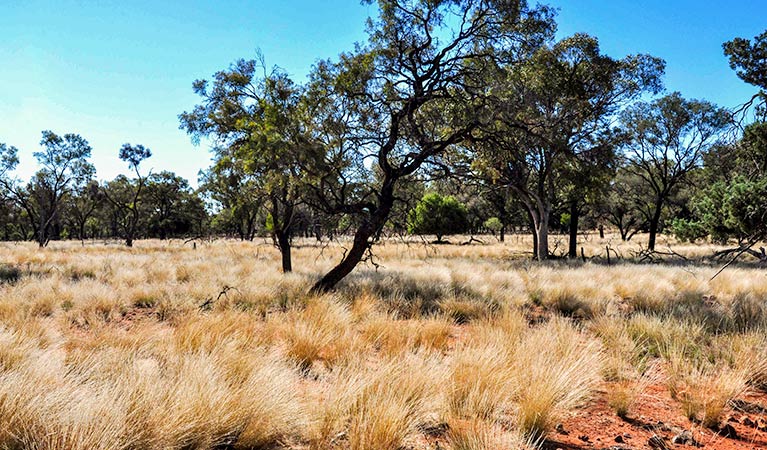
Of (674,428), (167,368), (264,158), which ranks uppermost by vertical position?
(264,158)

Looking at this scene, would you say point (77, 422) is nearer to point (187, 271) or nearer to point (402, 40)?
point (402, 40)

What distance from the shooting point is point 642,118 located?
23.6 m

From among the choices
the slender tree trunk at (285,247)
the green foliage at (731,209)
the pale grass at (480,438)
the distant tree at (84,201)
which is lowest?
the pale grass at (480,438)

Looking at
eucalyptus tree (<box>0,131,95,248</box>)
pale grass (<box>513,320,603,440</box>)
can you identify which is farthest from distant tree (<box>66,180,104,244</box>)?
pale grass (<box>513,320,603,440</box>)

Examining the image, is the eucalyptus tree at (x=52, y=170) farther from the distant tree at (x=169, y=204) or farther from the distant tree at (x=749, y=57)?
the distant tree at (x=749, y=57)

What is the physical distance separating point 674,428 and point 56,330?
26.8 feet

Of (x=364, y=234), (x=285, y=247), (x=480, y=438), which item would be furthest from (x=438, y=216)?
(x=480, y=438)

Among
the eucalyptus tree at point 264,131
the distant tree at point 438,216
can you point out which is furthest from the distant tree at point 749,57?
the distant tree at point 438,216

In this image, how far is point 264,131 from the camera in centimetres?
816

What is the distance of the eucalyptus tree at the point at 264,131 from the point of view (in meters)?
8.20

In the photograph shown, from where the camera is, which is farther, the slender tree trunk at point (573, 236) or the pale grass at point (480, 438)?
the slender tree trunk at point (573, 236)

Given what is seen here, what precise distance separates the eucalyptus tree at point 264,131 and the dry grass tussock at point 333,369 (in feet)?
10.2

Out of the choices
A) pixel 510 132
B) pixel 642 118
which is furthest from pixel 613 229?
pixel 510 132

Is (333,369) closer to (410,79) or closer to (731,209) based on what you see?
(410,79)
